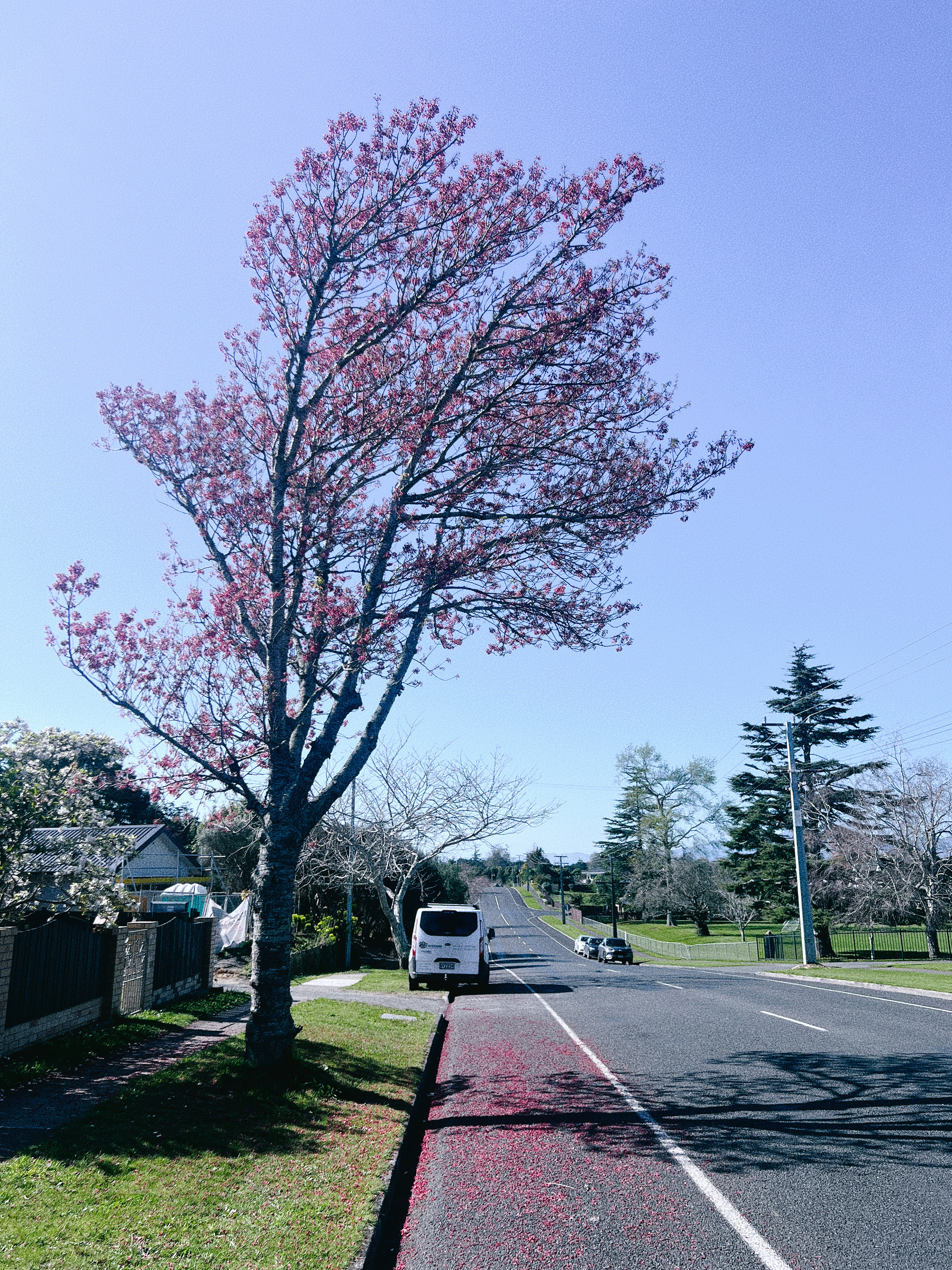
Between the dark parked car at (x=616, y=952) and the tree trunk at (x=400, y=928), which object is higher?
the tree trunk at (x=400, y=928)

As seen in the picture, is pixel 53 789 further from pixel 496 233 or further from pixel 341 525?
pixel 496 233

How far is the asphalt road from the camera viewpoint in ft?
15.9

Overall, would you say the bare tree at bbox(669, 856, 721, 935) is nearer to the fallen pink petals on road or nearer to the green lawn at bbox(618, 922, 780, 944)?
the green lawn at bbox(618, 922, 780, 944)

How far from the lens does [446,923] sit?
20.8 metres

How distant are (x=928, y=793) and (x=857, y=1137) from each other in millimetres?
39156

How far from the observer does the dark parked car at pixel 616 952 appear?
4116 cm

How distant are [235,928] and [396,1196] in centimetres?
2678

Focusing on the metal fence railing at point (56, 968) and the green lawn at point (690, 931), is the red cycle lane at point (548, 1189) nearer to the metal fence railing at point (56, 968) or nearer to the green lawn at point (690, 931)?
the metal fence railing at point (56, 968)

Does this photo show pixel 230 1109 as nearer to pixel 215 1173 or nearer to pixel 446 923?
pixel 215 1173

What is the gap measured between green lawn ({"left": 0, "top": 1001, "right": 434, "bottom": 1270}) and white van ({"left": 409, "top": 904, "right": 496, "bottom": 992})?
11.0 metres

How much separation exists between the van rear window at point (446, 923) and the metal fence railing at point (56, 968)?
8.98 m

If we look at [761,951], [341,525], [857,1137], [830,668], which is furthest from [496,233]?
[830,668]

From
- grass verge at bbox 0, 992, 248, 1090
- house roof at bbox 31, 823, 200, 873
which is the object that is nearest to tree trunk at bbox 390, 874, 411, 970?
grass verge at bbox 0, 992, 248, 1090

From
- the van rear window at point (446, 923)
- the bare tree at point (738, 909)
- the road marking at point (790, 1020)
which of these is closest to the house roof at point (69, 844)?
the van rear window at point (446, 923)
